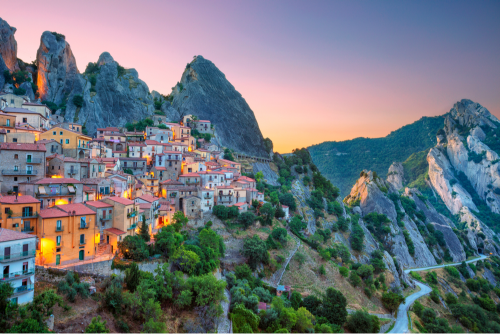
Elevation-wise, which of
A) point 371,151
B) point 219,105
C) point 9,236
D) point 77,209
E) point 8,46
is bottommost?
point 9,236

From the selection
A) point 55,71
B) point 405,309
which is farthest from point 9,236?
point 55,71

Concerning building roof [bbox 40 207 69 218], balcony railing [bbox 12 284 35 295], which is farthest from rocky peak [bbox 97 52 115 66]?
balcony railing [bbox 12 284 35 295]

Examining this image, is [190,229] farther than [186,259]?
Yes

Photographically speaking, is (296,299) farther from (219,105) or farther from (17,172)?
(219,105)

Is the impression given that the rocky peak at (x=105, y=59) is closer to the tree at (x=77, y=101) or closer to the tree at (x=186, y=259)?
the tree at (x=77, y=101)

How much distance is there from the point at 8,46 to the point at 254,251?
72673 millimetres

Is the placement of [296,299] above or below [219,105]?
below

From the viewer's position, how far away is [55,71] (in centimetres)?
7112

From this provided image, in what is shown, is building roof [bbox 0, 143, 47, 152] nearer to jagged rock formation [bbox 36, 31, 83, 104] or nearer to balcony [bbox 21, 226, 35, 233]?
balcony [bbox 21, 226, 35, 233]

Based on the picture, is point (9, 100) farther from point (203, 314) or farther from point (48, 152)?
point (203, 314)

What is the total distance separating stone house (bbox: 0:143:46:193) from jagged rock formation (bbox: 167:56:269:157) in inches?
2244

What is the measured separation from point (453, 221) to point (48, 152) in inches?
5293

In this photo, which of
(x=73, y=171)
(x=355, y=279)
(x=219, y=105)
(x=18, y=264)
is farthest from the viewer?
(x=219, y=105)

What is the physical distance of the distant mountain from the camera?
543ft
